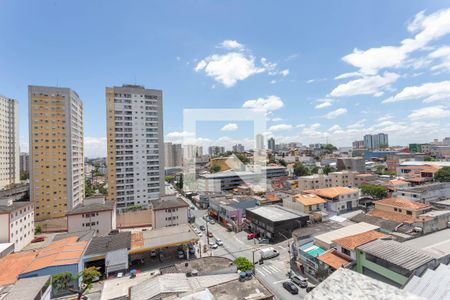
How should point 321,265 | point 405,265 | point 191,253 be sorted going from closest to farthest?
point 405,265 → point 321,265 → point 191,253

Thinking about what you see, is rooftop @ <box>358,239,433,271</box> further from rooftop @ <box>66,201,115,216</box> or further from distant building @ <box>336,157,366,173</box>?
distant building @ <box>336,157,366,173</box>

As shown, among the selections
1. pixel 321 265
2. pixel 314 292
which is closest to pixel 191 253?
pixel 321 265

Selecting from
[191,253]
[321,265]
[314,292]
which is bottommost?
[191,253]

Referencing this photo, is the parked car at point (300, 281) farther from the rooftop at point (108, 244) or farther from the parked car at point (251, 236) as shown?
the rooftop at point (108, 244)

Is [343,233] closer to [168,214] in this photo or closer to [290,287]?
[290,287]

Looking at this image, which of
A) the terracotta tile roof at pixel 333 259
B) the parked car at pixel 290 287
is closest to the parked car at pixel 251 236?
the parked car at pixel 290 287

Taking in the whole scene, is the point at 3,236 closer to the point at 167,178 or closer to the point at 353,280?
the point at 353,280

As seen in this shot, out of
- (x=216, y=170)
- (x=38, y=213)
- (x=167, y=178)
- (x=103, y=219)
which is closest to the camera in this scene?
(x=103, y=219)

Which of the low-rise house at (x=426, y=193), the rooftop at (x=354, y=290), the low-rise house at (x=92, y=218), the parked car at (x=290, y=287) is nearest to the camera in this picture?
the rooftop at (x=354, y=290)
